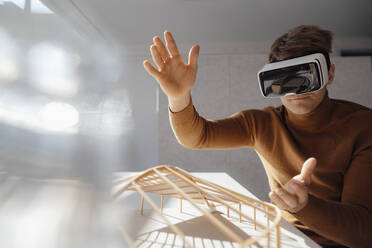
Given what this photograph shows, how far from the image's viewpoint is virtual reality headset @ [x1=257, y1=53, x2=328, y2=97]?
81 centimetres

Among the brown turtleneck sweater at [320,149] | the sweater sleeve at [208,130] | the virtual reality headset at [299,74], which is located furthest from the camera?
the sweater sleeve at [208,130]

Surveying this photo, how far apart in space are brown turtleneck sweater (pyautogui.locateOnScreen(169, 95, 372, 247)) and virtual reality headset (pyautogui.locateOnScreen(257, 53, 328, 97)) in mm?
167

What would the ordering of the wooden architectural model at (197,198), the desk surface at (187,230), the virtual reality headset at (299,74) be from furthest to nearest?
the virtual reality headset at (299,74)
the desk surface at (187,230)
the wooden architectural model at (197,198)

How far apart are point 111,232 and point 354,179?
2.65 feet

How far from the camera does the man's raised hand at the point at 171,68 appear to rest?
741 millimetres

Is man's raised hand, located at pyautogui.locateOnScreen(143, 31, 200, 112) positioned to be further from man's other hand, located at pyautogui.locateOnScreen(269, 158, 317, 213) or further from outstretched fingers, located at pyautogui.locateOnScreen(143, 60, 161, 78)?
man's other hand, located at pyautogui.locateOnScreen(269, 158, 317, 213)

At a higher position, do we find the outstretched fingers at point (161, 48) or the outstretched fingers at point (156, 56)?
the outstretched fingers at point (161, 48)

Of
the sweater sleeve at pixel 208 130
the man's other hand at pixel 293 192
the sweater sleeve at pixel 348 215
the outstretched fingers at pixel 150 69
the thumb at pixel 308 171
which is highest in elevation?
the outstretched fingers at pixel 150 69

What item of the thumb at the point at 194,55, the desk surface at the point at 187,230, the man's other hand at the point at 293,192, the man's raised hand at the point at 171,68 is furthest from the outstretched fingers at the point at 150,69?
the man's other hand at the point at 293,192

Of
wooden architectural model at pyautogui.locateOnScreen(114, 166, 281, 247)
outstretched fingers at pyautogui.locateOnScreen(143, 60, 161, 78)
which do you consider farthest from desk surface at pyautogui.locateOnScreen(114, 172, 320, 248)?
outstretched fingers at pyautogui.locateOnScreen(143, 60, 161, 78)

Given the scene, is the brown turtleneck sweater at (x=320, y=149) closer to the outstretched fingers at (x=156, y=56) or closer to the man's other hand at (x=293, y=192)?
the man's other hand at (x=293, y=192)

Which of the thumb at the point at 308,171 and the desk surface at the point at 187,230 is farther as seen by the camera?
the thumb at the point at 308,171

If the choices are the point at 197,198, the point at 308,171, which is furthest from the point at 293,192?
the point at 197,198

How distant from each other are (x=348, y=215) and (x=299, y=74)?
459 mm
